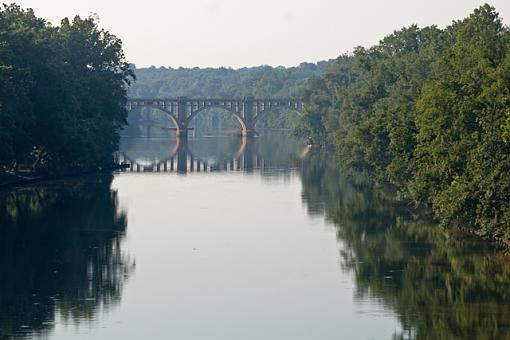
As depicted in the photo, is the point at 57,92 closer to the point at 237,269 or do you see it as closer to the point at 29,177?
the point at 29,177

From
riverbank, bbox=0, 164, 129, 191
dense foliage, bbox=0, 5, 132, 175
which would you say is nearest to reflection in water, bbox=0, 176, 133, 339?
riverbank, bbox=0, 164, 129, 191

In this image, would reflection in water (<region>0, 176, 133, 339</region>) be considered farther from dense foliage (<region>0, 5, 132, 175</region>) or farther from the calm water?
dense foliage (<region>0, 5, 132, 175</region>)

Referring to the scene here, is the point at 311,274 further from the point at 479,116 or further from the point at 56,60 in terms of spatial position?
the point at 56,60

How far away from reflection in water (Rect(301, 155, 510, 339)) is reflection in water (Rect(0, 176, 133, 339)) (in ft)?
33.8

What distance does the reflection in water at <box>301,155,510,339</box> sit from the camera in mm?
43594

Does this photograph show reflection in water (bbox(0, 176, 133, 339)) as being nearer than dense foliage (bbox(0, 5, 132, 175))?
Yes

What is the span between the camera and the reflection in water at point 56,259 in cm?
4500

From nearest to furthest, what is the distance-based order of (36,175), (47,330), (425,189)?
(47,330) → (425,189) → (36,175)

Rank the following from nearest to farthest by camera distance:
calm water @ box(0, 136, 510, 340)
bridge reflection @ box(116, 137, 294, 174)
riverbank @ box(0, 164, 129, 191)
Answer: calm water @ box(0, 136, 510, 340), riverbank @ box(0, 164, 129, 191), bridge reflection @ box(116, 137, 294, 174)

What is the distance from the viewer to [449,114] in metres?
64.6

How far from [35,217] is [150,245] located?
1136 centimetres

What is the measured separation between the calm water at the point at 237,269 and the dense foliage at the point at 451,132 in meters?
2.13

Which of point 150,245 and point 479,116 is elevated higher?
point 479,116

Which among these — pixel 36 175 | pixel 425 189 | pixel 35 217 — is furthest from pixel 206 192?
pixel 425 189
